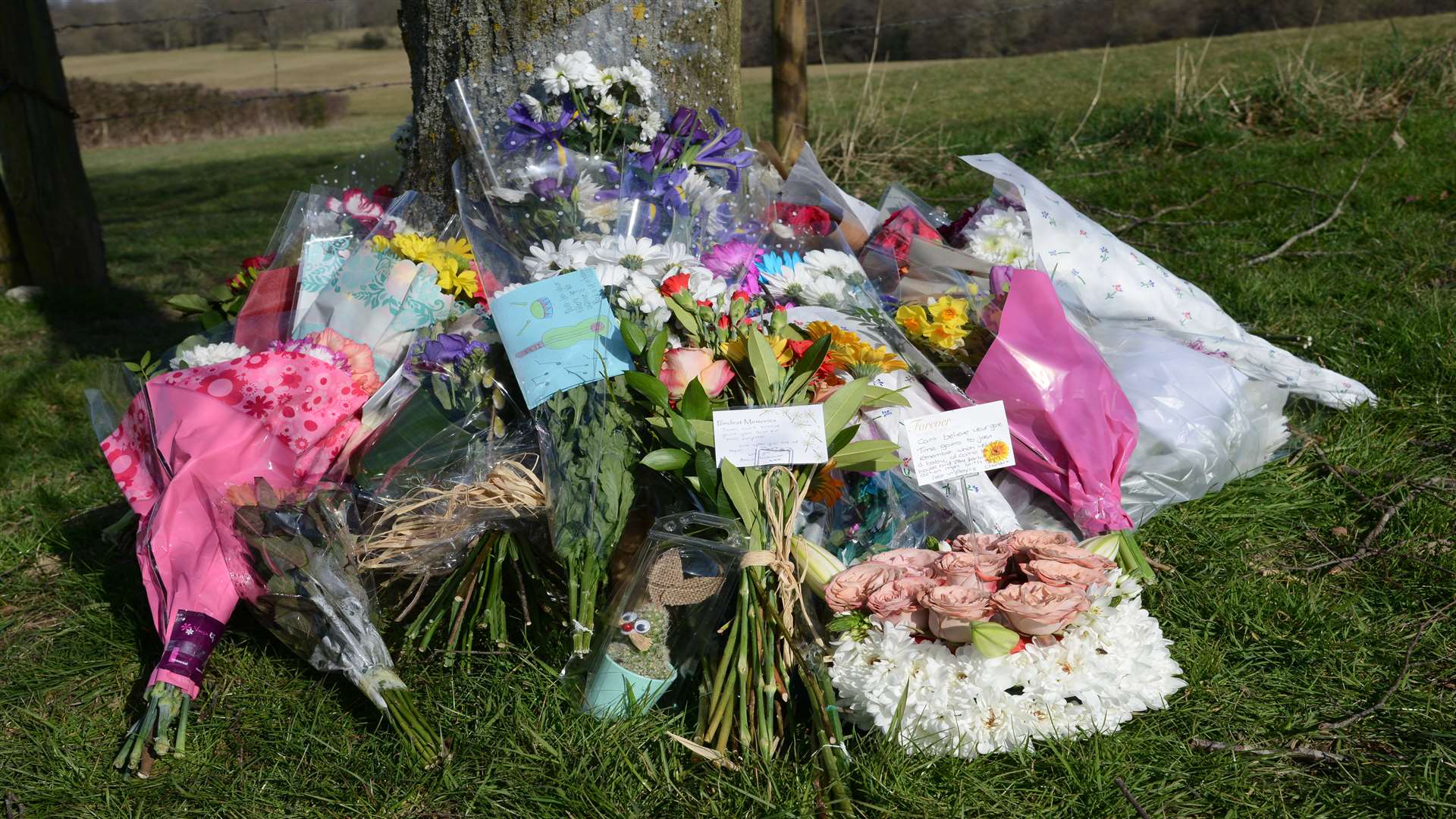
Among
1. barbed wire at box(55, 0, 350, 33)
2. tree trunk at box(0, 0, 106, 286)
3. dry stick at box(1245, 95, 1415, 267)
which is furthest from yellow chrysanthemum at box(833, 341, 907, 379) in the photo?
barbed wire at box(55, 0, 350, 33)

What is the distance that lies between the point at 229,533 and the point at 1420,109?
266 inches

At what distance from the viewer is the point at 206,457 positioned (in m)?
1.97

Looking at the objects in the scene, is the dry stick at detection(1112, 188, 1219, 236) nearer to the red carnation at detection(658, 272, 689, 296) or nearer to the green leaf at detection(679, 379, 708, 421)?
the red carnation at detection(658, 272, 689, 296)

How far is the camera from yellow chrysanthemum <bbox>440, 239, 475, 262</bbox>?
93.8 inches

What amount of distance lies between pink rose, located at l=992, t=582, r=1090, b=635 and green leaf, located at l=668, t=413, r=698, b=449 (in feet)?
1.87

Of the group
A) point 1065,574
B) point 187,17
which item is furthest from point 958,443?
point 187,17

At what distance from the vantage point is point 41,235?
15.5 feet

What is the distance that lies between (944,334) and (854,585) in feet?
2.44

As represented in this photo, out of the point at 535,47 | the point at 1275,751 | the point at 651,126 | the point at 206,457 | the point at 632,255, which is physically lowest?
the point at 1275,751

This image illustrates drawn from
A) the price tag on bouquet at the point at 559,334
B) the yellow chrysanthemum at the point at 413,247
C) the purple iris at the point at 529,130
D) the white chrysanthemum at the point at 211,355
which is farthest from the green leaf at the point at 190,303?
the price tag on bouquet at the point at 559,334

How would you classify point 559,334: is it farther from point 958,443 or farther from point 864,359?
point 958,443

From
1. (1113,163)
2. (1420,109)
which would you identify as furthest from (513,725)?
(1420,109)

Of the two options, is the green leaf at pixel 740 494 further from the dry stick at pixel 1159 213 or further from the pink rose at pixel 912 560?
the dry stick at pixel 1159 213

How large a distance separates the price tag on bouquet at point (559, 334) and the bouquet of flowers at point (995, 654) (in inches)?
24.7
